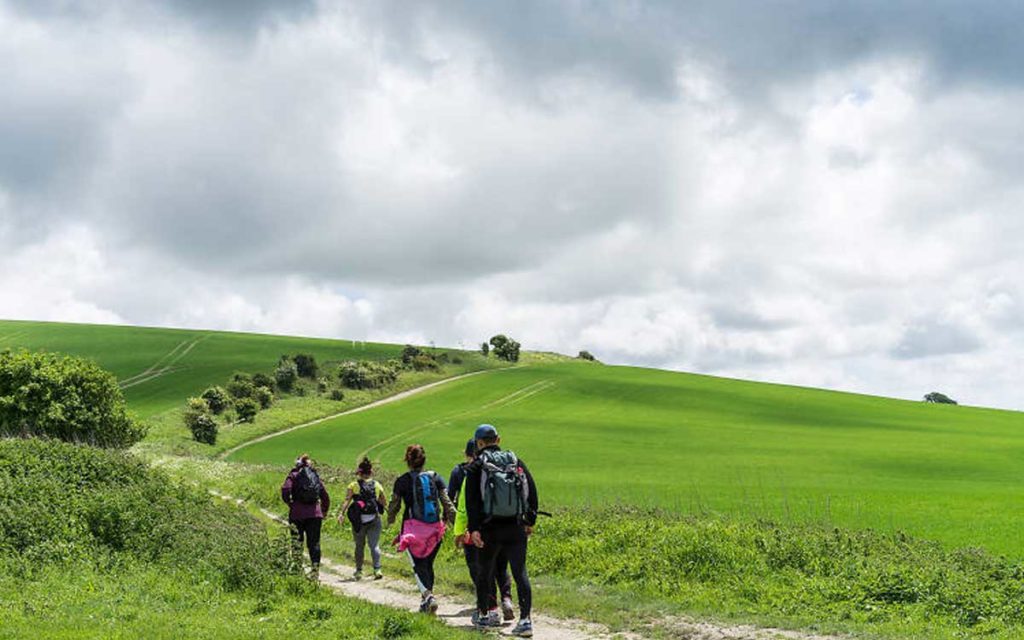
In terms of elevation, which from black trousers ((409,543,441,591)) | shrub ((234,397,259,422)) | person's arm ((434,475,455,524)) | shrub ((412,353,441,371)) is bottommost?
shrub ((234,397,259,422))

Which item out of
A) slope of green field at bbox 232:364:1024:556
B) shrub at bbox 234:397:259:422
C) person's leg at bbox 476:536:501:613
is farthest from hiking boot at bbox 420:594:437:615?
shrub at bbox 234:397:259:422

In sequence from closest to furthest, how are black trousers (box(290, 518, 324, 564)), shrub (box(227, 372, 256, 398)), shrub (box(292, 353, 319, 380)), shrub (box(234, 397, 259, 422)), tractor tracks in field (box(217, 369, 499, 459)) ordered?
1. black trousers (box(290, 518, 324, 564))
2. tractor tracks in field (box(217, 369, 499, 459))
3. shrub (box(234, 397, 259, 422))
4. shrub (box(227, 372, 256, 398))
5. shrub (box(292, 353, 319, 380))

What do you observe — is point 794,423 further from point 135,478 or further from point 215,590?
point 215,590

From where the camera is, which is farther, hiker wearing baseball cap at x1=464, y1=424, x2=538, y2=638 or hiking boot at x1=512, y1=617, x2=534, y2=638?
hiking boot at x1=512, y1=617, x2=534, y2=638

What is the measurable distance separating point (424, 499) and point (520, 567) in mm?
2432

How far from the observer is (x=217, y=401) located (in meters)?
86.8

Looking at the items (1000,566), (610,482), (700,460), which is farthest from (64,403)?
(1000,566)

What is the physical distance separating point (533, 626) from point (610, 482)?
32.0 metres

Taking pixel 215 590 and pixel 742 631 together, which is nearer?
pixel 742 631

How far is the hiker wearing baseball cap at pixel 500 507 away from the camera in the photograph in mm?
12227

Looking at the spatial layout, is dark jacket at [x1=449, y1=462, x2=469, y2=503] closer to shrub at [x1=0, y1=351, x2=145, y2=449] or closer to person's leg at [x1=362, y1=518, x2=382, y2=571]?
person's leg at [x1=362, y1=518, x2=382, y2=571]

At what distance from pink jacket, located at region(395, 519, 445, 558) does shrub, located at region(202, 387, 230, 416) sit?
76725 mm

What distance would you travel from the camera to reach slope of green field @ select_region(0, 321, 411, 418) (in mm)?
106188

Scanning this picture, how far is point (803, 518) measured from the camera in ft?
103
